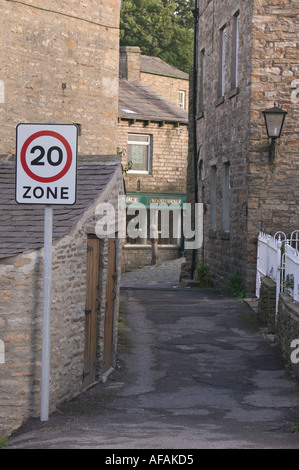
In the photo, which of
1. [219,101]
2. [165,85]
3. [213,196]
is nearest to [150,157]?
[165,85]

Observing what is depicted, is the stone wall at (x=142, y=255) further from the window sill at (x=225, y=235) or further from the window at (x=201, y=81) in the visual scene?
the window sill at (x=225, y=235)

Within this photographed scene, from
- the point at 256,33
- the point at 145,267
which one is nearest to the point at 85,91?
the point at 256,33

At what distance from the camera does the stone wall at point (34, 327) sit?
9469mm

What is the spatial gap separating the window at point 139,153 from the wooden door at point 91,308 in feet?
79.1

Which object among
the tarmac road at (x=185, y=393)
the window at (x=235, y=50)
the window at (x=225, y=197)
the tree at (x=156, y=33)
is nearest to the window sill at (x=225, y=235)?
the window at (x=225, y=197)

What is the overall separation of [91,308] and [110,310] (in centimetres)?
127

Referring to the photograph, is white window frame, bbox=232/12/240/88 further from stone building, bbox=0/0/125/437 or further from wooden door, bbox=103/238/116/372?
wooden door, bbox=103/238/116/372

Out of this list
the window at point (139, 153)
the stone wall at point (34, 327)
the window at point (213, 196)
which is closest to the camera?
the stone wall at point (34, 327)

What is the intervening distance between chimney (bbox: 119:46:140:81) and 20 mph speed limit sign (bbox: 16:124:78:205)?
3109 centimetres

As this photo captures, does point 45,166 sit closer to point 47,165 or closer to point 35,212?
point 47,165

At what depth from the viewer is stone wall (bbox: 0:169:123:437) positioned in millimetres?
9469

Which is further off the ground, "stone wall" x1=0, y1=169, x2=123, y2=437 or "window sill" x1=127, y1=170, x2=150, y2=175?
"window sill" x1=127, y1=170, x2=150, y2=175

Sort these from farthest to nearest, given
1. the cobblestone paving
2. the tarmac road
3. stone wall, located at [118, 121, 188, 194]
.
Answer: stone wall, located at [118, 121, 188, 194] → the cobblestone paving → the tarmac road

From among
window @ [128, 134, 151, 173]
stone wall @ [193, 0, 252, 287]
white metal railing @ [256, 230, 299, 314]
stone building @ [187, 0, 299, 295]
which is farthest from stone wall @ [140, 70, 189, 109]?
white metal railing @ [256, 230, 299, 314]
